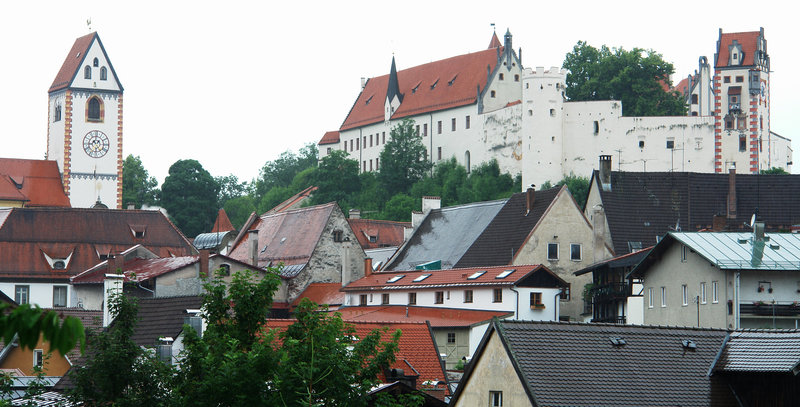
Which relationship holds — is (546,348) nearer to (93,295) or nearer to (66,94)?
(93,295)

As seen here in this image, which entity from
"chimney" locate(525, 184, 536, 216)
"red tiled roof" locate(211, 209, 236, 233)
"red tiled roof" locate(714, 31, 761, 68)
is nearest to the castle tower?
"red tiled roof" locate(714, 31, 761, 68)

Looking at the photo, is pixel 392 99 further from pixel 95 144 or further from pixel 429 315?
pixel 429 315

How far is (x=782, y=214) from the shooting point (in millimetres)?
68750

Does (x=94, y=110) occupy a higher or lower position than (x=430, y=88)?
lower

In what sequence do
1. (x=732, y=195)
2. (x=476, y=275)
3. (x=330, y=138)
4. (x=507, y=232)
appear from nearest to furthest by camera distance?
(x=476, y=275)
(x=507, y=232)
(x=732, y=195)
(x=330, y=138)

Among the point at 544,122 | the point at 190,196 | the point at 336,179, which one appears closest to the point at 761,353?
the point at 544,122

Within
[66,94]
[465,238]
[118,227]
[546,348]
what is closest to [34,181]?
[66,94]

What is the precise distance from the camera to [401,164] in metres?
127

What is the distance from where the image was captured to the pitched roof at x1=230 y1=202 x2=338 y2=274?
70.7 meters

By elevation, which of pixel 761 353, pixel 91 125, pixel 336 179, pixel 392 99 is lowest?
pixel 761 353

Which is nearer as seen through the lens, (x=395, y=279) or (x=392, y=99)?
(x=395, y=279)

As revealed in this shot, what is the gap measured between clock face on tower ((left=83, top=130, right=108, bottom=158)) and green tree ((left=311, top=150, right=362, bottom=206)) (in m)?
19.1

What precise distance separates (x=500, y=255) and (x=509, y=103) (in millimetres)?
58702

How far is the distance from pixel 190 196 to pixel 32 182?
15120 mm
